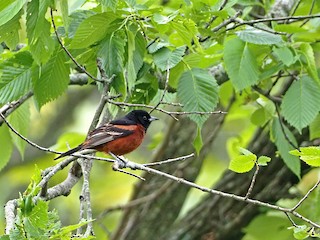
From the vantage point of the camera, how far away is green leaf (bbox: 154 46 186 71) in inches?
185

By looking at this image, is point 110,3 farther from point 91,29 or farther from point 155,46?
point 155,46

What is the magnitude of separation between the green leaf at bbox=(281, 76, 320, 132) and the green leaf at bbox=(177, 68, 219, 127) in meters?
0.60

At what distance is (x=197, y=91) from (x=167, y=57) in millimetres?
383

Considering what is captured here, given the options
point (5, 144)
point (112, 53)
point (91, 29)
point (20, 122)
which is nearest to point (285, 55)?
point (112, 53)

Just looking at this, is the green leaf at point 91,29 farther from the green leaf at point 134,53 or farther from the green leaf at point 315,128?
the green leaf at point 315,128

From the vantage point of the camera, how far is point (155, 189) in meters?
7.83

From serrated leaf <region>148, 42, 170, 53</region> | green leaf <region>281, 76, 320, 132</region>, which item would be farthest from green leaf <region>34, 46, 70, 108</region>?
green leaf <region>281, 76, 320, 132</region>

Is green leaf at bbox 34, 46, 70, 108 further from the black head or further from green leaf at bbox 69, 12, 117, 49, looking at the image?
the black head

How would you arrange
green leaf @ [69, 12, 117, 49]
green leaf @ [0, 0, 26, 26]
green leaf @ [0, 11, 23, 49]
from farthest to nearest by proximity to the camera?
green leaf @ [69, 12, 117, 49]
green leaf @ [0, 11, 23, 49]
green leaf @ [0, 0, 26, 26]

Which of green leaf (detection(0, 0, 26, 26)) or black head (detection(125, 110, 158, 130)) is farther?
black head (detection(125, 110, 158, 130))

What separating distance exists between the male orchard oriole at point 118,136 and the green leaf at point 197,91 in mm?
557

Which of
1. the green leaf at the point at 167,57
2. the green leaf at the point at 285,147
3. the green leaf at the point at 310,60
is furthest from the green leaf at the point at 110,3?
the green leaf at the point at 285,147

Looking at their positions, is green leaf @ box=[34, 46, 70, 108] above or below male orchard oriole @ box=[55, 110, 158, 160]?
above

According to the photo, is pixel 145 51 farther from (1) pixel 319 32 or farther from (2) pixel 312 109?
(1) pixel 319 32
